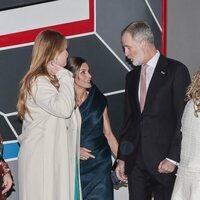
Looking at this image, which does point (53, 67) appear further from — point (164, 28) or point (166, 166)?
point (164, 28)

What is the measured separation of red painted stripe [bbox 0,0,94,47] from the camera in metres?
3.99

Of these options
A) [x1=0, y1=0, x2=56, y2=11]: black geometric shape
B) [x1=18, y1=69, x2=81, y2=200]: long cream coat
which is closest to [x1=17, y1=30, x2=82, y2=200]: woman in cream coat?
[x1=18, y1=69, x2=81, y2=200]: long cream coat

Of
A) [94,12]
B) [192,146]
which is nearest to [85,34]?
[94,12]

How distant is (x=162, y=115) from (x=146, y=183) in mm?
468

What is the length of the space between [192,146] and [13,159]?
5.52 feet

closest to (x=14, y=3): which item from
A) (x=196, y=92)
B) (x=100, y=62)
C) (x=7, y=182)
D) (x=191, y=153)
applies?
(x=100, y=62)

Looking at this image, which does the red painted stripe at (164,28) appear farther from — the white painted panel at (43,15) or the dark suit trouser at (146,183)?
the dark suit trouser at (146,183)

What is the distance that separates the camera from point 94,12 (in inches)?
168

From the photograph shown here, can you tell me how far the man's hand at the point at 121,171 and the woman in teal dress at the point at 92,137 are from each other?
0.79 feet

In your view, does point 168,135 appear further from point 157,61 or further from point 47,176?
point 47,176

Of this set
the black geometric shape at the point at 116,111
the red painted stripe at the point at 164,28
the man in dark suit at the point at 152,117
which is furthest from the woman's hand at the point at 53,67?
the red painted stripe at the point at 164,28

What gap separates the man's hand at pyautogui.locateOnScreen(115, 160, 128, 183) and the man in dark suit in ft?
0.17

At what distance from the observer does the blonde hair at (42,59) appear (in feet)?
10.9

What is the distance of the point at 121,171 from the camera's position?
12.1 ft
